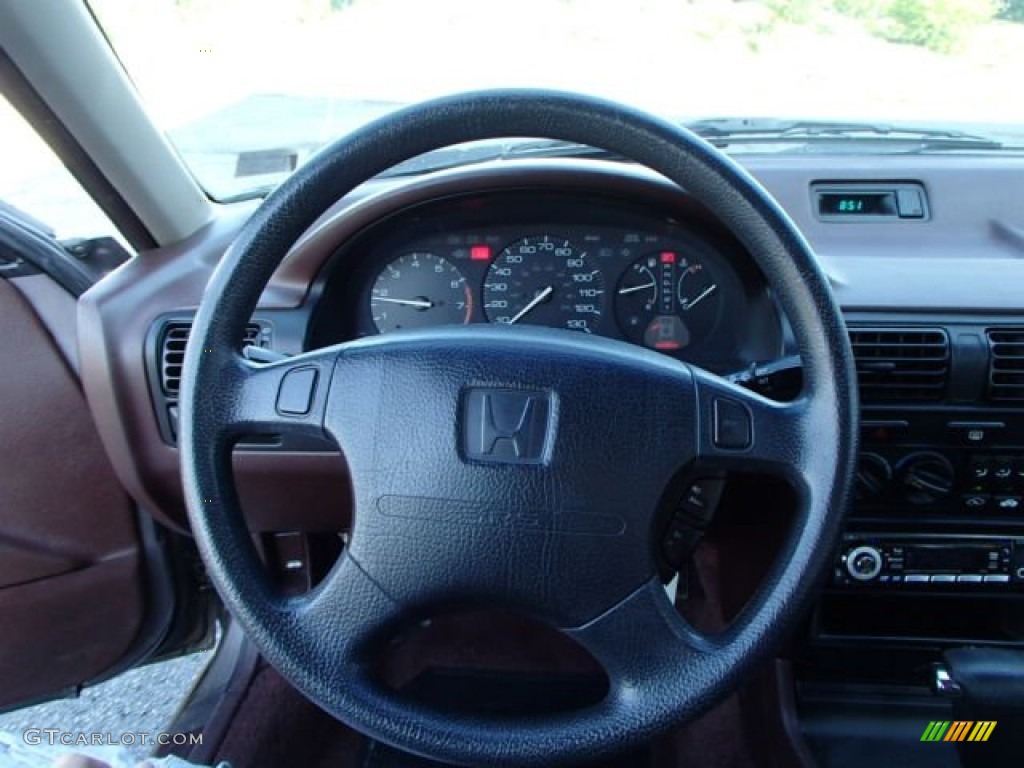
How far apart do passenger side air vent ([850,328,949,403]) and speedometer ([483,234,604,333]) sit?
45 centimetres

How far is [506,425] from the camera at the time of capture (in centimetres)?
116

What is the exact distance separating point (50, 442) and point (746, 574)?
1.36m

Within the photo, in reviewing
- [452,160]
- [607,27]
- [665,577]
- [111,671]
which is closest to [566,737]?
[665,577]

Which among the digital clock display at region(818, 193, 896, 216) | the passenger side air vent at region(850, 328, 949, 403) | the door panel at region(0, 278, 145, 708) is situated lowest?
the door panel at region(0, 278, 145, 708)

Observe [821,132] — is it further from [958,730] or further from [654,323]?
[958,730]

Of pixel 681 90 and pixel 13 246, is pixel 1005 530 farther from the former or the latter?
pixel 13 246

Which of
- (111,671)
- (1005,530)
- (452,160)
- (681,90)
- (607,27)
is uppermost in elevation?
A: (607,27)

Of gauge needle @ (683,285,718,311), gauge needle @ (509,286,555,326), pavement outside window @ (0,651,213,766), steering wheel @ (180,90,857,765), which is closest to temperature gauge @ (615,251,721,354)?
gauge needle @ (683,285,718,311)

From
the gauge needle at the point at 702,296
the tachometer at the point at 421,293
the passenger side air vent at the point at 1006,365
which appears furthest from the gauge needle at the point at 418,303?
the passenger side air vent at the point at 1006,365

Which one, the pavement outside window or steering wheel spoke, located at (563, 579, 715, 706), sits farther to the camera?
the pavement outside window

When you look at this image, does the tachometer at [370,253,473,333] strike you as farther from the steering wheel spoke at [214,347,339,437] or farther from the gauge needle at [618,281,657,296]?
the steering wheel spoke at [214,347,339,437]

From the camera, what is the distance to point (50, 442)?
1.88 meters

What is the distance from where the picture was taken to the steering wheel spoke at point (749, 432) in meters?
1.15

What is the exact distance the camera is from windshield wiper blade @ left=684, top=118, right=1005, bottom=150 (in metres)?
2.11
